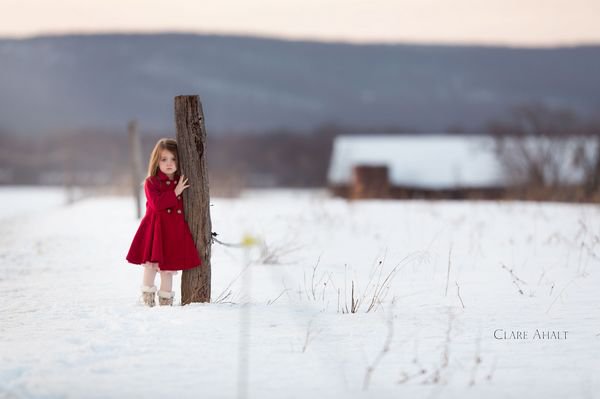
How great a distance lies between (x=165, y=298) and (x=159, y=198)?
0.86m

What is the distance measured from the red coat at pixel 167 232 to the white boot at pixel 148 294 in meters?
0.34

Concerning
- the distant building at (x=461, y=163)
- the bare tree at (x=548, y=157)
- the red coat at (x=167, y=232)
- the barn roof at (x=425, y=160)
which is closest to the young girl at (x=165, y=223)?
the red coat at (x=167, y=232)

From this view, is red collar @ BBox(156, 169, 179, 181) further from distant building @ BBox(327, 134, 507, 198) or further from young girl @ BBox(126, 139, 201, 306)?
distant building @ BBox(327, 134, 507, 198)

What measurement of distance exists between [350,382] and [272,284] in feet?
10.8

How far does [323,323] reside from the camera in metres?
5.70

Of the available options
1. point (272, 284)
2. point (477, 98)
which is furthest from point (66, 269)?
point (477, 98)

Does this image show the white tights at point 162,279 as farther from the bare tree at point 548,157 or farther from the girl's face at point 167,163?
the bare tree at point 548,157

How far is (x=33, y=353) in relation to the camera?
4820mm

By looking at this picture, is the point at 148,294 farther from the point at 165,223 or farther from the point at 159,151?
the point at 159,151

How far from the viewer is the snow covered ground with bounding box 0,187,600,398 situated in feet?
14.1

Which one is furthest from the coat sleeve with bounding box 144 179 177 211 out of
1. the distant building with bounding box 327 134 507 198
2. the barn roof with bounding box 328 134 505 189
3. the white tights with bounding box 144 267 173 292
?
the barn roof with bounding box 328 134 505 189

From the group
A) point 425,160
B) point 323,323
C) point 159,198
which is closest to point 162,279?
point 159,198

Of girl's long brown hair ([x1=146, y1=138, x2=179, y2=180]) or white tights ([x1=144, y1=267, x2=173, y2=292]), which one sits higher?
girl's long brown hair ([x1=146, y1=138, x2=179, y2=180])

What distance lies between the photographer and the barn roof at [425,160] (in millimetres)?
46188
